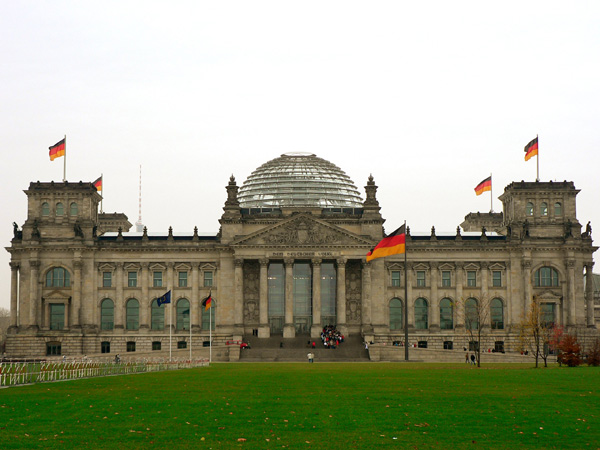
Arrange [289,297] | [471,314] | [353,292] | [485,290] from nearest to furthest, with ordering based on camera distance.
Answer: [289,297], [353,292], [485,290], [471,314]

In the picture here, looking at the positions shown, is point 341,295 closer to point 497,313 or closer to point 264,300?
point 264,300

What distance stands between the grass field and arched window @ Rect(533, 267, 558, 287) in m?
81.3

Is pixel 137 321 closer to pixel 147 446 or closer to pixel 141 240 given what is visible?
pixel 141 240

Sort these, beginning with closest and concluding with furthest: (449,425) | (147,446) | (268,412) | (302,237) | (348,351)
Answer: (147,446) < (449,425) < (268,412) < (348,351) < (302,237)

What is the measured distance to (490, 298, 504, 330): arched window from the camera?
126 meters

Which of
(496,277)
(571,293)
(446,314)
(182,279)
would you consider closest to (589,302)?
(571,293)

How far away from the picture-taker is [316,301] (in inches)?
4747

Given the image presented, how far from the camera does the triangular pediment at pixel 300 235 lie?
122m

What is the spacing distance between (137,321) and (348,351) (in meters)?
32.9

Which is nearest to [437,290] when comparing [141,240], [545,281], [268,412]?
[545,281]

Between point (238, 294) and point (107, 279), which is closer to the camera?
point (238, 294)

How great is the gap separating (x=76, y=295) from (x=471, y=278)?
54964 millimetres

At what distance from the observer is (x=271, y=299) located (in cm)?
12581

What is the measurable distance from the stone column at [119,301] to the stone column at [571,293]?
61.3 meters
